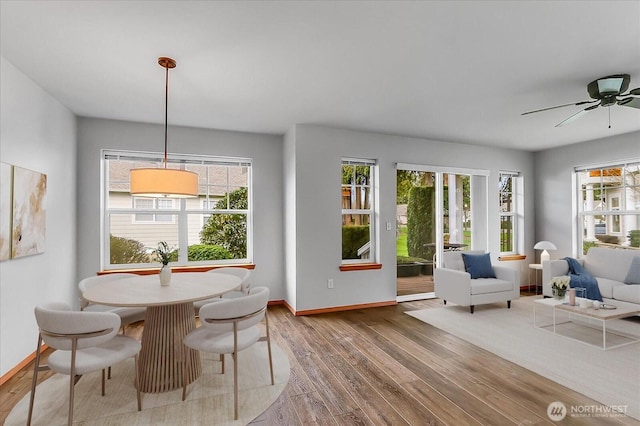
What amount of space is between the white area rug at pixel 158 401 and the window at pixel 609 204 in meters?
5.65

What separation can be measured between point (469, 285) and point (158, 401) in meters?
3.83

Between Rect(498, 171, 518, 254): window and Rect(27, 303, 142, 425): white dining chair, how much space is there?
6246mm

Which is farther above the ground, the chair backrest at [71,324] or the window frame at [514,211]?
the window frame at [514,211]

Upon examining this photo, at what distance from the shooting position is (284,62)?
8.93ft

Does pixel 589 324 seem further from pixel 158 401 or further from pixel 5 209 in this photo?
pixel 5 209

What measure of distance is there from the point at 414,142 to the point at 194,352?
171 inches

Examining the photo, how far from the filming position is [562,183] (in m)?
5.85

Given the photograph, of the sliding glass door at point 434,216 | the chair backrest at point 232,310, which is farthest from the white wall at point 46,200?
the sliding glass door at point 434,216

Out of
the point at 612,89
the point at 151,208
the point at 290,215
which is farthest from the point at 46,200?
the point at 612,89

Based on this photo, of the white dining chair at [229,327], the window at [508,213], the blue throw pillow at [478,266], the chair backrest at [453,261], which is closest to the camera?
the white dining chair at [229,327]

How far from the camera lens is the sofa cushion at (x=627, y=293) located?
13.2 feet

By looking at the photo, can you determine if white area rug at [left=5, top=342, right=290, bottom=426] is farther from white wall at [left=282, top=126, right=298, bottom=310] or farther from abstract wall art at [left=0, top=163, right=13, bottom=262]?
white wall at [left=282, top=126, right=298, bottom=310]

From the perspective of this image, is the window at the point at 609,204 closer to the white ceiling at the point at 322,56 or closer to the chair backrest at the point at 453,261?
the white ceiling at the point at 322,56

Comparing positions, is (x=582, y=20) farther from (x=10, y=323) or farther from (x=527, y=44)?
(x=10, y=323)
